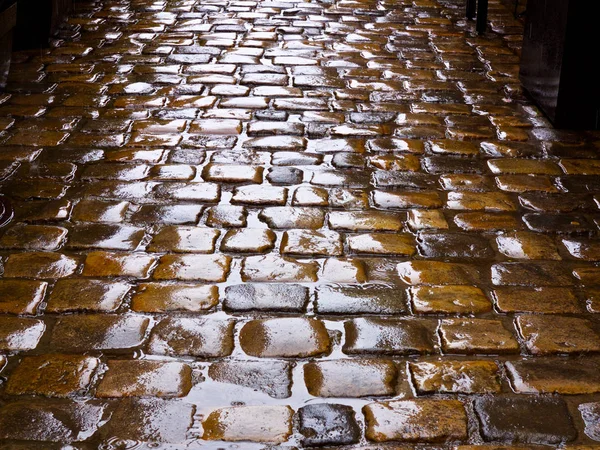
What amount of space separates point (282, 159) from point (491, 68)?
2339 mm

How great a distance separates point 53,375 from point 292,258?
105 cm

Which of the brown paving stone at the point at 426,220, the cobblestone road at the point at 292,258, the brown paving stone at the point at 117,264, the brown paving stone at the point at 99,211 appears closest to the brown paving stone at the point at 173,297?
the cobblestone road at the point at 292,258

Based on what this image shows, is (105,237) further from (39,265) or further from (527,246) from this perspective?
(527,246)

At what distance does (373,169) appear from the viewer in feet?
13.0

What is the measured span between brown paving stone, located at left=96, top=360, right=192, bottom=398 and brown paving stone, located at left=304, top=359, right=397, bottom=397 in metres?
0.38

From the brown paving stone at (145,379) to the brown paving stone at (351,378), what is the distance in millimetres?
376

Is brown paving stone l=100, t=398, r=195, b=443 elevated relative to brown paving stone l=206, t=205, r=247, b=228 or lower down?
elevated

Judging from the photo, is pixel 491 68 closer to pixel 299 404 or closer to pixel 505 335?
pixel 505 335

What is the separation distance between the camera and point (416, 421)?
223cm

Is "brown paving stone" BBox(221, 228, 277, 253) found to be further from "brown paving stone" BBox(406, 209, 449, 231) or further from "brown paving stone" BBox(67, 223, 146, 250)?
"brown paving stone" BBox(406, 209, 449, 231)

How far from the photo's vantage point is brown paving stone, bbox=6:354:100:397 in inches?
92.0

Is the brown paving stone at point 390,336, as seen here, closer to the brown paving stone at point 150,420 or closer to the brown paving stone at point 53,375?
the brown paving stone at point 150,420

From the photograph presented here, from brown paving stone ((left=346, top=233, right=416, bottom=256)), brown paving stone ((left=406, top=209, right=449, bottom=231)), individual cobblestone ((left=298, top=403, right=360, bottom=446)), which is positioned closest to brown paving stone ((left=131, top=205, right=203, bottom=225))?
brown paving stone ((left=346, top=233, right=416, bottom=256))

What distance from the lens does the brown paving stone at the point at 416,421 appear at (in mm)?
2170
